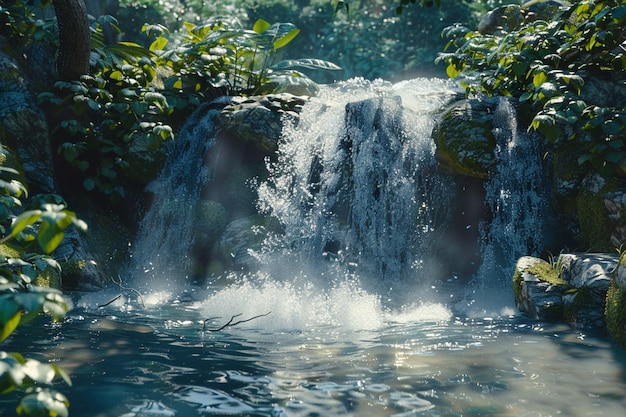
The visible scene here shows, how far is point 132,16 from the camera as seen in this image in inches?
830

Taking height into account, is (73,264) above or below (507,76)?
below

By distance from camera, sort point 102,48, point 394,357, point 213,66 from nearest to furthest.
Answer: point 394,357
point 102,48
point 213,66

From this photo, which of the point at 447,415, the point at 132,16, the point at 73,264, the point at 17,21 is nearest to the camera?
the point at 447,415

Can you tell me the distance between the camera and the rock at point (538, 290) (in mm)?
5777

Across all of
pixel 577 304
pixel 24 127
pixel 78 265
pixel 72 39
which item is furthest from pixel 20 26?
pixel 577 304

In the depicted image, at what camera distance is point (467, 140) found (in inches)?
318

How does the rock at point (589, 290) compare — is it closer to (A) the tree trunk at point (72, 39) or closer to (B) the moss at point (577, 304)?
(B) the moss at point (577, 304)

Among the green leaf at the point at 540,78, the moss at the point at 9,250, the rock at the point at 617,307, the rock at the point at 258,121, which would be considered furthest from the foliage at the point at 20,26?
the rock at the point at 617,307

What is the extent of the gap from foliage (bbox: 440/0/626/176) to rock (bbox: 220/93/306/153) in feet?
8.97

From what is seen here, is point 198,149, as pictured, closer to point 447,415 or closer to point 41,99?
point 41,99

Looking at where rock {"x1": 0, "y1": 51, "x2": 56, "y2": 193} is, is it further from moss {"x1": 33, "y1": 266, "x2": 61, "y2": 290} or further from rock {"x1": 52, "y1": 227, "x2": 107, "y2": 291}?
moss {"x1": 33, "y1": 266, "x2": 61, "y2": 290}

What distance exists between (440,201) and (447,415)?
5375 mm

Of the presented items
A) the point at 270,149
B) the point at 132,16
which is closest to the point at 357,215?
the point at 270,149

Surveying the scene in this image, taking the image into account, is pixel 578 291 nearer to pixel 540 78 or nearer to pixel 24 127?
pixel 540 78
